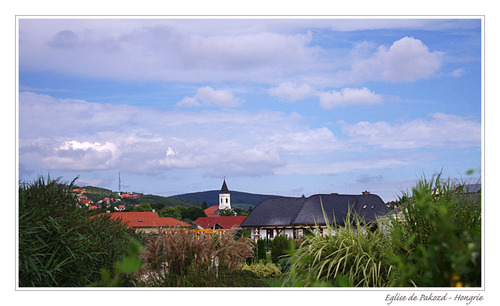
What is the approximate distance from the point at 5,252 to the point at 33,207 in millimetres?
1985

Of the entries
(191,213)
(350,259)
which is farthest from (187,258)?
(191,213)

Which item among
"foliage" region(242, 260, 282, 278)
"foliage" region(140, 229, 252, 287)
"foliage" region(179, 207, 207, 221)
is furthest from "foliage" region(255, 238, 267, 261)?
"foliage" region(179, 207, 207, 221)

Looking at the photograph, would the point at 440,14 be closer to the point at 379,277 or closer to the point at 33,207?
the point at 379,277

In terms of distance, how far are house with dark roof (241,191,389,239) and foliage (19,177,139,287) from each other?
71.6 feet

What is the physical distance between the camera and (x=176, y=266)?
6445mm

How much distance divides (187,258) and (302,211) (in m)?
25.1

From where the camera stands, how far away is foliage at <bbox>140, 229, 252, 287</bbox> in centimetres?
638

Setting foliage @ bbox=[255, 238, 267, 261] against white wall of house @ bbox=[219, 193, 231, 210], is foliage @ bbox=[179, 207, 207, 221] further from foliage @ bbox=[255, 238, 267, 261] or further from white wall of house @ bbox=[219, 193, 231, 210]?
foliage @ bbox=[255, 238, 267, 261]

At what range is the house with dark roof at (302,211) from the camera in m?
30.0

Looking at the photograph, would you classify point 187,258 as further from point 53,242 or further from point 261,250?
point 261,250

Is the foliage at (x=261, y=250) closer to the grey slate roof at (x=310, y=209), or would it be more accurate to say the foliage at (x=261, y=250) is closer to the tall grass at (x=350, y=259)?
the tall grass at (x=350, y=259)

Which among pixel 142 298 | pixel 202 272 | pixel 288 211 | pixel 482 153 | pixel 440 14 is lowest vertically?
pixel 288 211

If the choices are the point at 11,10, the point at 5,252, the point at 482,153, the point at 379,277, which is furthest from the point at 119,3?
the point at 379,277

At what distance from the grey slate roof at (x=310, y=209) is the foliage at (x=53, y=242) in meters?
21.8
